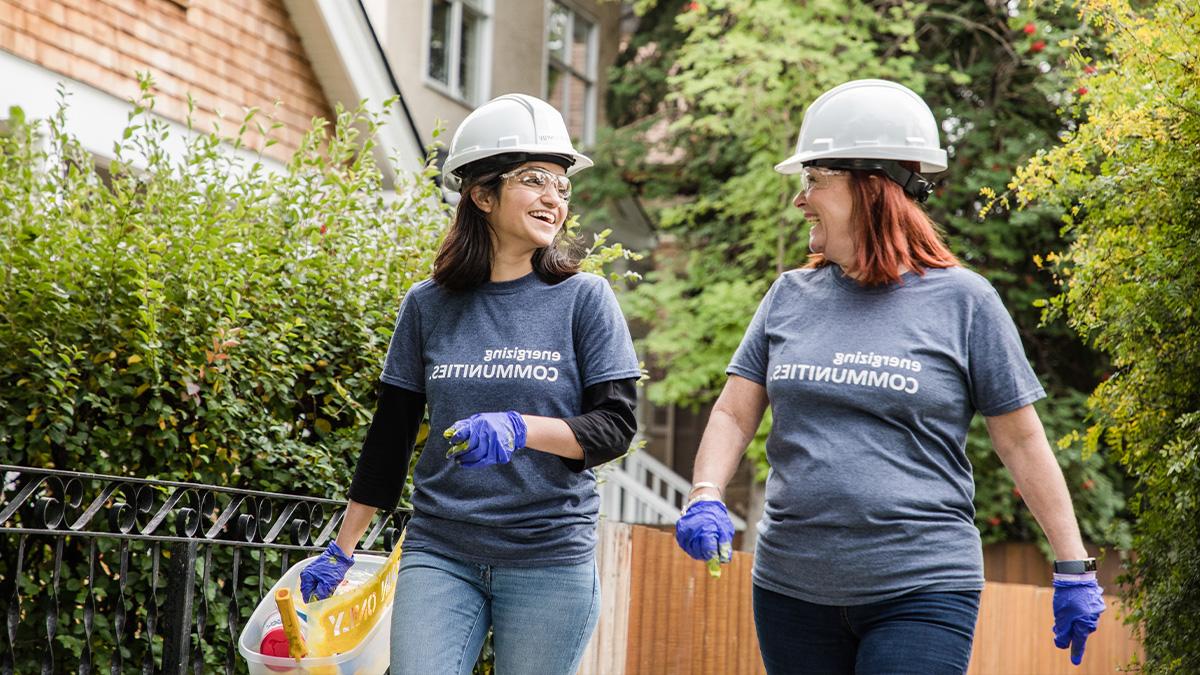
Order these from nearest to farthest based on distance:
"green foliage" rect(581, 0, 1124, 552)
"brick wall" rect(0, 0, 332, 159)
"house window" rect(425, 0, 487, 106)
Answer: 1. "brick wall" rect(0, 0, 332, 159)
2. "green foliage" rect(581, 0, 1124, 552)
3. "house window" rect(425, 0, 487, 106)

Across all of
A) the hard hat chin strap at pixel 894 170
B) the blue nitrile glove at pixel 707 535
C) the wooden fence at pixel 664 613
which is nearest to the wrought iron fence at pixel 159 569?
the wooden fence at pixel 664 613

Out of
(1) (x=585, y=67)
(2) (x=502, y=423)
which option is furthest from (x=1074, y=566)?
(1) (x=585, y=67)

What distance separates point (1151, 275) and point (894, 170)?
293cm

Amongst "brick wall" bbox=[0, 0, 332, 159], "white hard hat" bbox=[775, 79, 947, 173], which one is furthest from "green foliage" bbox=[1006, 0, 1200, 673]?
"brick wall" bbox=[0, 0, 332, 159]

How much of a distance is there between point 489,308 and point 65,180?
8.79ft

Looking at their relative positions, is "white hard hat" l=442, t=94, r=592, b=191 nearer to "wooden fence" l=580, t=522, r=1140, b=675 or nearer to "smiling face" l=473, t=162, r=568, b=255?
"smiling face" l=473, t=162, r=568, b=255

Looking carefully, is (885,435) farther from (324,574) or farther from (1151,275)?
(1151,275)

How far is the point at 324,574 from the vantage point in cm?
351

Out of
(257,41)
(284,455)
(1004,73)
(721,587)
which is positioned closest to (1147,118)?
(721,587)

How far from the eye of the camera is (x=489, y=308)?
347cm

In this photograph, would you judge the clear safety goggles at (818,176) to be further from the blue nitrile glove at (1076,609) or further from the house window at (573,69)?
the house window at (573,69)

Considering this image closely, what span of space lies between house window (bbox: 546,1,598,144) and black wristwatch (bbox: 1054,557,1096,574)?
1486 cm

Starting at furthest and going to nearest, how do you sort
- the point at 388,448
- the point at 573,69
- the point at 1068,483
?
the point at 573,69, the point at 1068,483, the point at 388,448

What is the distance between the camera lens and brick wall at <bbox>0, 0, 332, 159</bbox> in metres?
8.61
